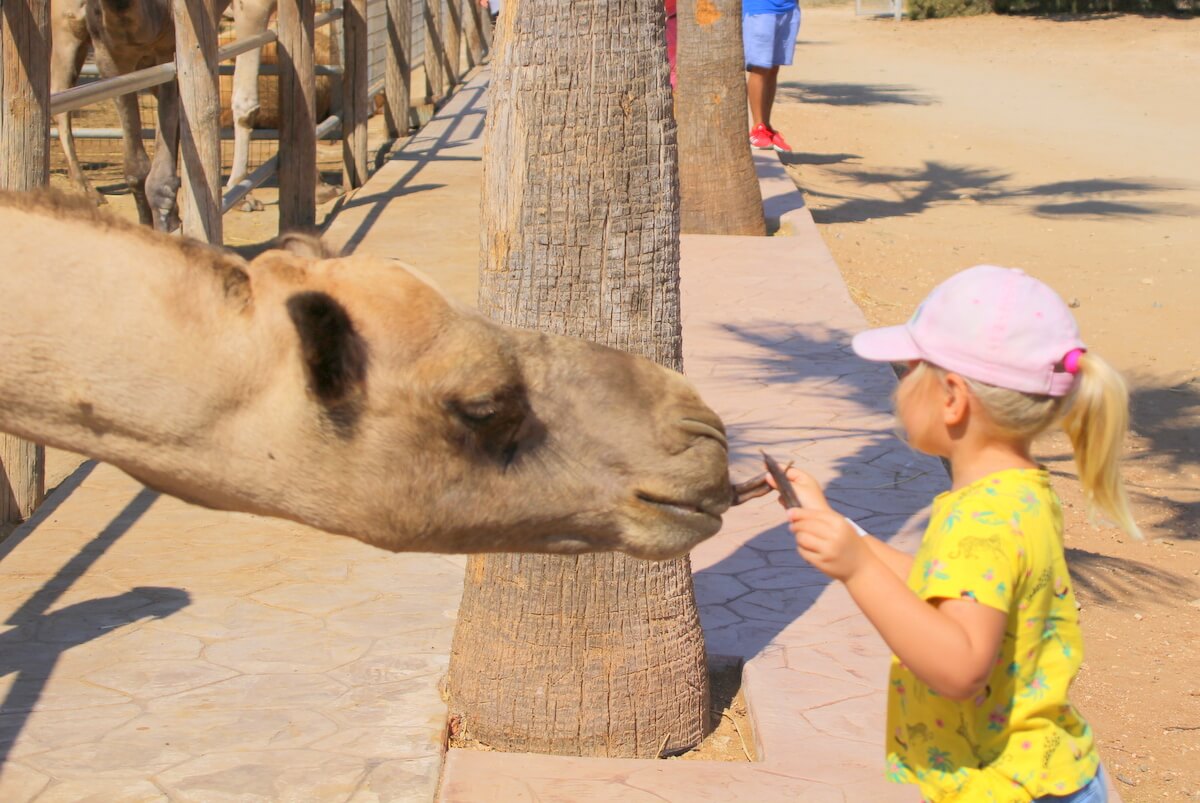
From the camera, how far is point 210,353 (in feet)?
7.29

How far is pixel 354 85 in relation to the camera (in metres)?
13.0

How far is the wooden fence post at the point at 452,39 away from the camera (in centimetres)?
2002

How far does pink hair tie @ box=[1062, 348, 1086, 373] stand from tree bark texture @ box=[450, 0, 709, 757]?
1.66 m

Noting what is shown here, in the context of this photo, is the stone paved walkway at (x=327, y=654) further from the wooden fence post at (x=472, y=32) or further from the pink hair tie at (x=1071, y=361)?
the wooden fence post at (x=472, y=32)

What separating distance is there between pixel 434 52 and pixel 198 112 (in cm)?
1032

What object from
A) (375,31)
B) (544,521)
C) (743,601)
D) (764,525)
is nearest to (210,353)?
(544,521)

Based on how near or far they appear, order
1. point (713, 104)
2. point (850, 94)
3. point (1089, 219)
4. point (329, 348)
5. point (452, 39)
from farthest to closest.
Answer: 1. point (850, 94)
2. point (452, 39)
3. point (1089, 219)
4. point (713, 104)
5. point (329, 348)

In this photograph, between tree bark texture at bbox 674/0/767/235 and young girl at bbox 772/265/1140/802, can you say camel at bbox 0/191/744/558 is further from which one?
tree bark texture at bbox 674/0/767/235

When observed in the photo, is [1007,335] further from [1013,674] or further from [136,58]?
[136,58]

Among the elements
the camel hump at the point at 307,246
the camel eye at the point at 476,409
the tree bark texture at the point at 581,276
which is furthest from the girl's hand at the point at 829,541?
the tree bark texture at the point at 581,276

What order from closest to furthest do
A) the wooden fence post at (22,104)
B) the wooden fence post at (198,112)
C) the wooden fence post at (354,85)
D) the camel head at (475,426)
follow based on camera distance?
the camel head at (475,426) → the wooden fence post at (22,104) → the wooden fence post at (198,112) → the wooden fence post at (354,85)

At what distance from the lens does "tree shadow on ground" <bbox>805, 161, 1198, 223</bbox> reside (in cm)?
1320

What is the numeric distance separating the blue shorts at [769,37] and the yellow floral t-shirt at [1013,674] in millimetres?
11290

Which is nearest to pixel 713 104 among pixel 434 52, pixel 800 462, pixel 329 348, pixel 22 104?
pixel 800 462
